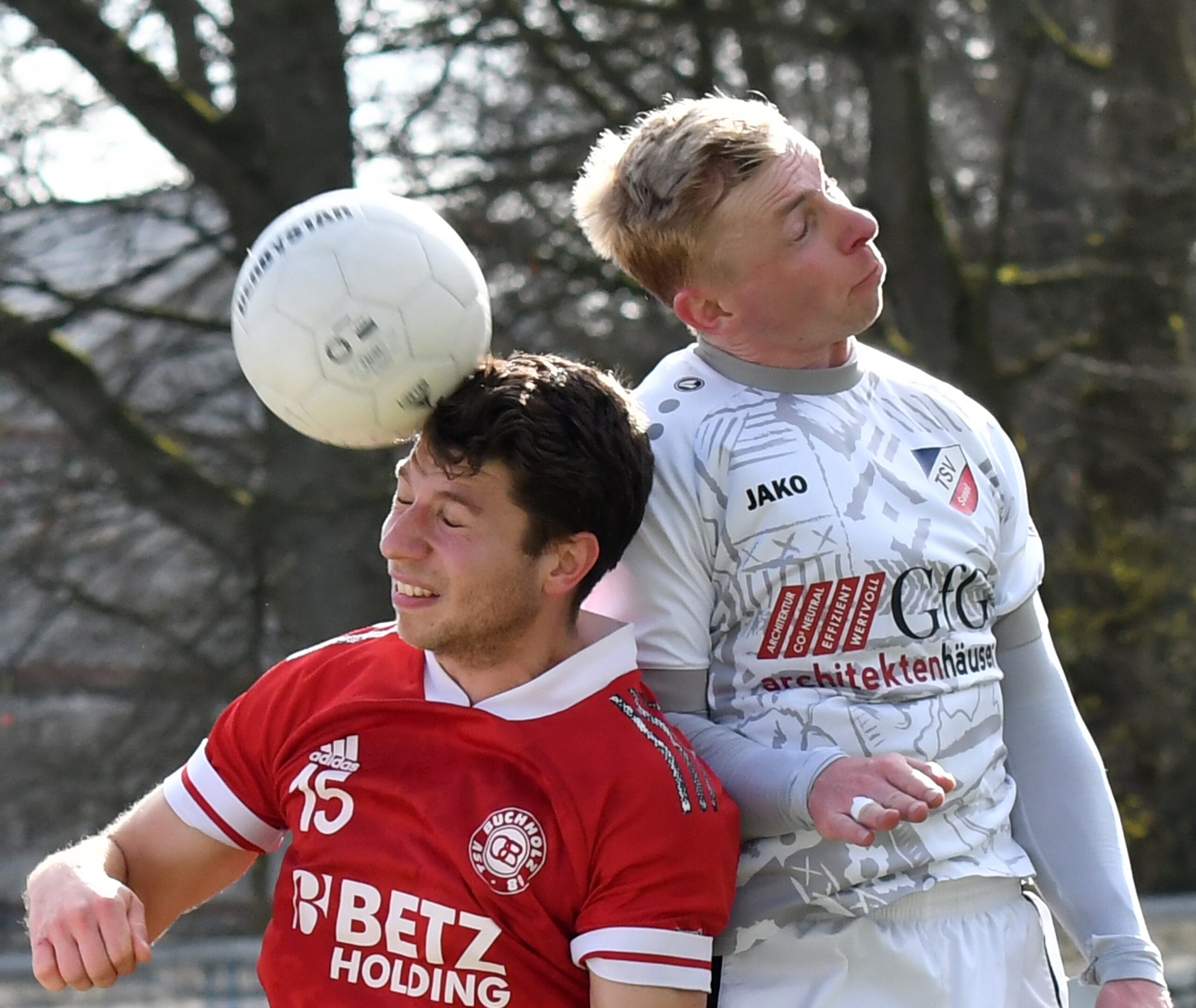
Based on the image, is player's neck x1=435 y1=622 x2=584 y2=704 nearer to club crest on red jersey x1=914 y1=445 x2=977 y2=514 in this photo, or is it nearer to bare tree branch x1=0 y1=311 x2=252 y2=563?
club crest on red jersey x1=914 y1=445 x2=977 y2=514

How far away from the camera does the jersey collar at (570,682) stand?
7.53ft

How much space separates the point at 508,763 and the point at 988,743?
0.73 m

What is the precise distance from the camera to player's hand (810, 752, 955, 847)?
1.98 metres

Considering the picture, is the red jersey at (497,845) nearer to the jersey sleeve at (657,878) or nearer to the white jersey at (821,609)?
the jersey sleeve at (657,878)

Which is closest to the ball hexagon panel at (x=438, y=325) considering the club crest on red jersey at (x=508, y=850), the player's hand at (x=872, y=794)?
the club crest on red jersey at (x=508, y=850)

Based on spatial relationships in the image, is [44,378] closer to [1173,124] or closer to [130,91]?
[130,91]

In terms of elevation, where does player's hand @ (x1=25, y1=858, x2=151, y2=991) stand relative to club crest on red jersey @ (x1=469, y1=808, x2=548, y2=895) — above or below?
below

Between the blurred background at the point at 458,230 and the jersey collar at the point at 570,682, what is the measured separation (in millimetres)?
6449

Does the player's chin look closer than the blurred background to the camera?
Yes

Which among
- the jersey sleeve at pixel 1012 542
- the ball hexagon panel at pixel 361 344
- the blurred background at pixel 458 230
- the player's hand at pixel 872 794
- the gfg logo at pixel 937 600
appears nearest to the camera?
the player's hand at pixel 872 794

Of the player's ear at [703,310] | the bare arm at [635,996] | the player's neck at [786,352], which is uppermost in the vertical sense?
the player's ear at [703,310]

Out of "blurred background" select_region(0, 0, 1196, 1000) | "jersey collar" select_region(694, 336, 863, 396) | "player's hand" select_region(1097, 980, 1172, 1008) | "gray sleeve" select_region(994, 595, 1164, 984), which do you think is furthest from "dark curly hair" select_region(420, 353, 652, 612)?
"blurred background" select_region(0, 0, 1196, 1000)

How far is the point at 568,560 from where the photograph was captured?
2336 mm

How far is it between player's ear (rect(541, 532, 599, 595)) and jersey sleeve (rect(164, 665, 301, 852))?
0.47 metres
